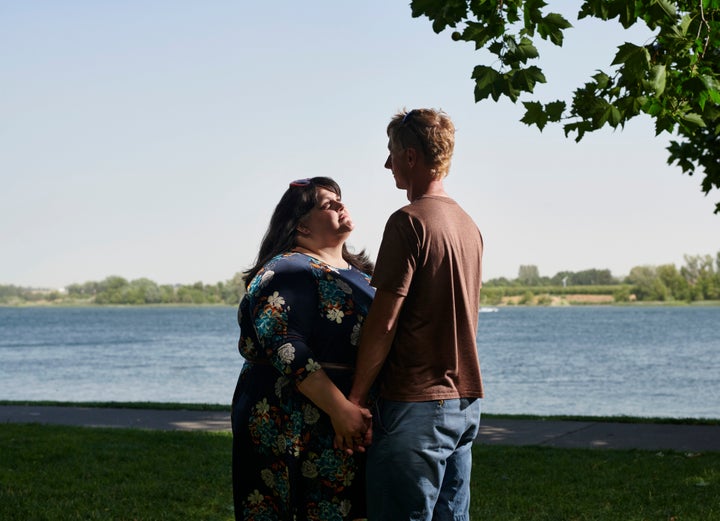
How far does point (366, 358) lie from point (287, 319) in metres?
0.40

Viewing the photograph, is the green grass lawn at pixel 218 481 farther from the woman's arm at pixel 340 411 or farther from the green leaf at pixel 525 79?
the woman's arm at pixel 340 411

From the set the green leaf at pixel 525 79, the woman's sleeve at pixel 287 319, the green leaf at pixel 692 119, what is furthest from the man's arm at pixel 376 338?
the green leaf at pixel 692 119

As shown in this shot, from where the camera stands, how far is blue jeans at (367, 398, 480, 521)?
122 inches

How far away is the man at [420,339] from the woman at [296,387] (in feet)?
0.79

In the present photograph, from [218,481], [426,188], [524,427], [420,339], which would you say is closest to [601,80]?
[426,188]

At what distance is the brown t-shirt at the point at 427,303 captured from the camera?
10.3 ft

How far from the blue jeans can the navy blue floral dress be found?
0.27m

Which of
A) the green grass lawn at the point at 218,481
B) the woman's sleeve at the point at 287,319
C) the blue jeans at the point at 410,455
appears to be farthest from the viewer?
the green grass lawn at the point at 218,481

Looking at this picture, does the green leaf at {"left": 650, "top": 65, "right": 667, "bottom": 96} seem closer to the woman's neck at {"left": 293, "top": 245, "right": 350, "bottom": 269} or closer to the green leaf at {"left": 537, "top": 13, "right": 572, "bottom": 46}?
the green leaf at {"left": 537, "top": 13, "right": 572, "bottom": 46}

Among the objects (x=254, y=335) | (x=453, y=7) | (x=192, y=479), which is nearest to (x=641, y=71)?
(x=453, y=7)

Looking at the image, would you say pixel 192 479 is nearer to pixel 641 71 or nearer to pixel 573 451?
pixel 573 451

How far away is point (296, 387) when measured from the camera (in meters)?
3.43

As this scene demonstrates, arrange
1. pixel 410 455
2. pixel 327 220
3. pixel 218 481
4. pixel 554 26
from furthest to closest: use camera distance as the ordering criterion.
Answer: pixel 218 481 < pixel 554 26 < pixel 327 220 < pixel 410 455

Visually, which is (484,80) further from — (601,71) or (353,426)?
(353,426)
